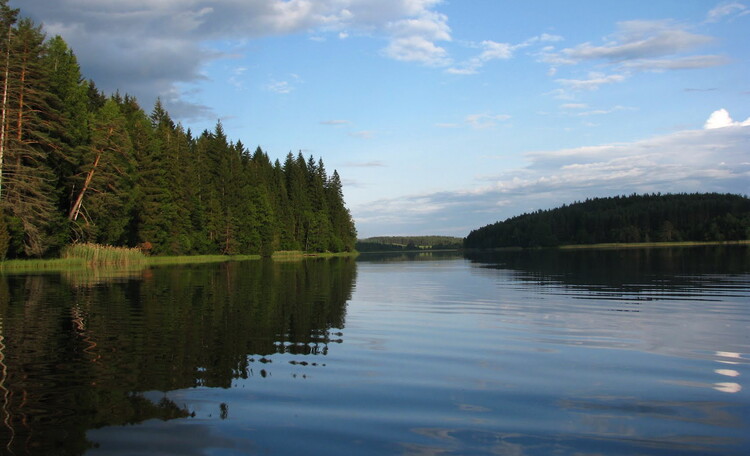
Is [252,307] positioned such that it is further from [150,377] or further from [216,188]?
[216,188]

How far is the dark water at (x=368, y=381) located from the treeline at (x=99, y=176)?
1146 inches

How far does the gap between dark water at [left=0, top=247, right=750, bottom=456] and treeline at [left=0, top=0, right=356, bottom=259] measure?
95.5 ft

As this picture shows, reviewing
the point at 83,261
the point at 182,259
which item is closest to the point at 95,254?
the point at 83,261

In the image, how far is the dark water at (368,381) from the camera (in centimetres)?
601

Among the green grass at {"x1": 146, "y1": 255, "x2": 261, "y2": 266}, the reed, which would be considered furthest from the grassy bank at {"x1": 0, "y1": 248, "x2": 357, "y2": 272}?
the green grass at {"x1": 146, "y1": 255, "x2": 261, "y2": 266}

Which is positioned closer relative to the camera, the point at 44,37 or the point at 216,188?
the point at 44,37

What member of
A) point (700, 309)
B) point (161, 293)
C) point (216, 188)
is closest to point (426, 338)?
point (700, 309)

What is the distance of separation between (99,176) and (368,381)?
4943cm

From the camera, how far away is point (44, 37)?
45.4 meters

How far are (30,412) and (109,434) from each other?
1.38 meters

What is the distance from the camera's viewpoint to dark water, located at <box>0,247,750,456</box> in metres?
6.01

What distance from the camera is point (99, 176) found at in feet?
166

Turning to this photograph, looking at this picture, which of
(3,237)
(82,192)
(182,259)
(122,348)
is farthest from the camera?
(182,259)

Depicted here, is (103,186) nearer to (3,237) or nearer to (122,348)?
(3,237)
